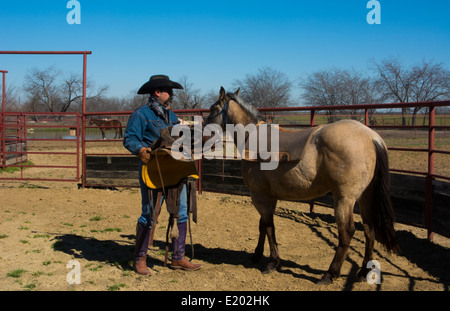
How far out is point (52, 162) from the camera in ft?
42.8

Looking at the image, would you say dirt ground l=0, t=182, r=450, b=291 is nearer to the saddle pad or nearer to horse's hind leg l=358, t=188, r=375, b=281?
horse's hind leg l=358, t=188, r=375, b=281

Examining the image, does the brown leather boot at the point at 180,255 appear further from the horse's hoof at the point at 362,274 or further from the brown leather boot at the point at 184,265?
the horse's hoof at the point at 362,274

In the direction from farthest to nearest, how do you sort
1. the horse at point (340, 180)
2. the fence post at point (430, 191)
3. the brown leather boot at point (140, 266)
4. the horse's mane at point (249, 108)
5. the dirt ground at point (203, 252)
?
the fence post at point (430, 191) → the horse's mane at point (249, 108) → the brown leather boot at point (140, 266) → the dirt ground at point (203, 252) → the horse at point (340, 180)

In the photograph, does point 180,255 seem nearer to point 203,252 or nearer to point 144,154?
point 203,252

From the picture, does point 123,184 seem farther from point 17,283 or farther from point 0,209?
point 17,283

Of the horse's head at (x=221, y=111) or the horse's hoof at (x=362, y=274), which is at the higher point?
the horse's head at (x=221, y=111)

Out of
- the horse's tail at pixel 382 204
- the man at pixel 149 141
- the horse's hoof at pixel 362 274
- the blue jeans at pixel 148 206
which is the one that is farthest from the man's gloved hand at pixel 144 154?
the horse's hoof at pixel 362 274

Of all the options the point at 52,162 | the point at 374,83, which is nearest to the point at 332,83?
the point at 374,83

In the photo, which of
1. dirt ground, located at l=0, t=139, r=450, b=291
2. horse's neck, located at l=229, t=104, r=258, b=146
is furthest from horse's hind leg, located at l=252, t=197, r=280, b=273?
horse's neck, located at l=229, t=104, r=258, b=146

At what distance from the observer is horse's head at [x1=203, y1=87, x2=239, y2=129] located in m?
4.35

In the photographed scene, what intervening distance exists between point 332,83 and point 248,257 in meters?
29.2

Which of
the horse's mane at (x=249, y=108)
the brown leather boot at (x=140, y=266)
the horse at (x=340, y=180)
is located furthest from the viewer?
the horse's mane at (x=249, y=108)

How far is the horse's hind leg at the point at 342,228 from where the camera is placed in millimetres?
3613

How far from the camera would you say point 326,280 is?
3730 mm
